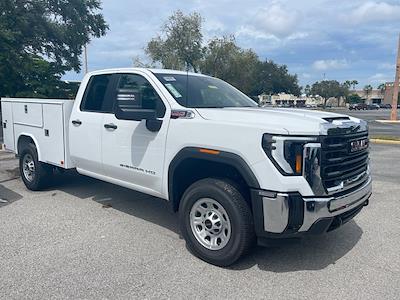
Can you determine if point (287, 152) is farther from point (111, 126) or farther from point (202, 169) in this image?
point (111, 126)

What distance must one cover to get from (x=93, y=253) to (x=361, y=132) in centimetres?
310

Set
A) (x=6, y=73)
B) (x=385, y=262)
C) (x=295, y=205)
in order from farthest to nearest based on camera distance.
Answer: (x=6, y=73) < (x=385, y=262) < (x=295, y=205)

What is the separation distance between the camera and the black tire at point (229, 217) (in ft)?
11.9

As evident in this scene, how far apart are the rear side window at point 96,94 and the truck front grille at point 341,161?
303cm

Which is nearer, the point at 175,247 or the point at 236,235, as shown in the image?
the point at 236,235

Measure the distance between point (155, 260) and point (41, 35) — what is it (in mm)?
18600

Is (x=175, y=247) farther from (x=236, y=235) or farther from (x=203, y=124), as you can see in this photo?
(x=203, y=124)

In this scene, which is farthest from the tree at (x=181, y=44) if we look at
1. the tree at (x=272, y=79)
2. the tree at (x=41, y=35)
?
the tree at (x=272, y=79)

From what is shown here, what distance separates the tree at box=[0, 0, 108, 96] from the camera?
16672 mm

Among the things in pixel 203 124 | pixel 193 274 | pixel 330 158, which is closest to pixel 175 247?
pixel 193 274

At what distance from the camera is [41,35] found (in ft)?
64.0

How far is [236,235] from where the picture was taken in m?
3.65

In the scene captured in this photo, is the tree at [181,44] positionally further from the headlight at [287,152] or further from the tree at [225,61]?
the headlight at [287,152]

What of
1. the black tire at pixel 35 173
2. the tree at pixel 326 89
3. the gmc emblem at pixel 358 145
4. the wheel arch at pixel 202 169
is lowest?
the black tire at pixel 35 173
